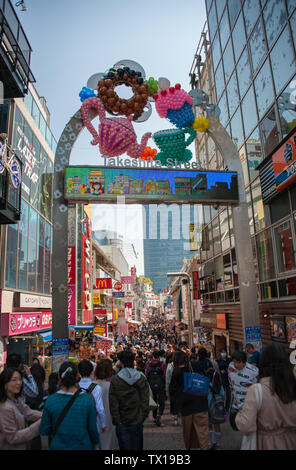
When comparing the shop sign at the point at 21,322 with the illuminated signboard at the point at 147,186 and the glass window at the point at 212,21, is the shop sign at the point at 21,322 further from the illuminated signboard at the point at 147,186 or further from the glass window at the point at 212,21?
the glass window at the point at 212,21

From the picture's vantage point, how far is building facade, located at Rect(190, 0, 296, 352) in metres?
11.3

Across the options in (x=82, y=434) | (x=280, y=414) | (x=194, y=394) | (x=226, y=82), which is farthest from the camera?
(x=226, y=82)

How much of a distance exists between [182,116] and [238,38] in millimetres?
7252

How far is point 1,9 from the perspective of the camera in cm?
1276

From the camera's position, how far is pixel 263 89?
13320 mm

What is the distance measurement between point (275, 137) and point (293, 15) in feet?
12.7

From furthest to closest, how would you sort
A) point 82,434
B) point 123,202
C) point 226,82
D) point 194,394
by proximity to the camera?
1. point 226,82
2. point 123,202
3. point 194,394
4. point 82,434

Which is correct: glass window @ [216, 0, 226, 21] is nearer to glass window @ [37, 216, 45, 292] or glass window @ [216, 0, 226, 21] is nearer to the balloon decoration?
the balloon decoration

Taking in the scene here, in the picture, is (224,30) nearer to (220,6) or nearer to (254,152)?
(220,6)

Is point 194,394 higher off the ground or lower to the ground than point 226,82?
lower

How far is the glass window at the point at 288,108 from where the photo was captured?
1086cm

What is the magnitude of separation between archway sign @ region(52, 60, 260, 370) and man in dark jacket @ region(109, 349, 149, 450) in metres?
6.78
